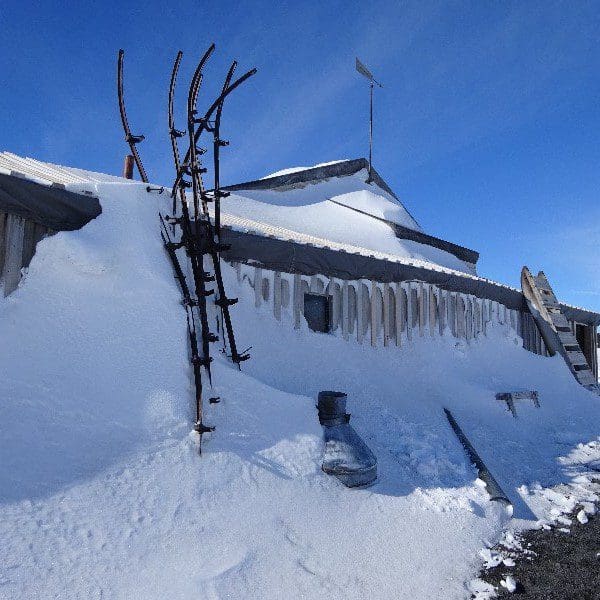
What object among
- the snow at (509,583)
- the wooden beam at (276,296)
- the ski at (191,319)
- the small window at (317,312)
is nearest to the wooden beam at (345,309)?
the small window at (317,312)

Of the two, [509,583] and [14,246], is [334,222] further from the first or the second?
[509,583]

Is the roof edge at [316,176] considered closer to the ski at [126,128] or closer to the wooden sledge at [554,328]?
the ski at [126,128]

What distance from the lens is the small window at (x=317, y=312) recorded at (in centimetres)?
713

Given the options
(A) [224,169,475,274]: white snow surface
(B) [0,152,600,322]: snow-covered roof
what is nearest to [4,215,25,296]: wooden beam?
(B) [0,152,600,322]: snow-covered roof

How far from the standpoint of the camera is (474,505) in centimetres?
464

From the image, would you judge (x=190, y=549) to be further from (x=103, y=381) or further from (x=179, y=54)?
(x=179, y=54)

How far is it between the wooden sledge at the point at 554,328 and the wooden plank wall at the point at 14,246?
489 inches

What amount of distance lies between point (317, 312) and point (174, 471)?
4.00 metres

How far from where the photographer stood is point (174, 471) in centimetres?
373

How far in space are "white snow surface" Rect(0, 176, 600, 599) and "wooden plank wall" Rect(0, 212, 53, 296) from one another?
0.10m

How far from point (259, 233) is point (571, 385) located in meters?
9.24

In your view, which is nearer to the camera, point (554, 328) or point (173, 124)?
point (173, 124)

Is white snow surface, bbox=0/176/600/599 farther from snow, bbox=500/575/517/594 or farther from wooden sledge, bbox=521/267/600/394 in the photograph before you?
wooden sledge, bbox=521/267/600/394

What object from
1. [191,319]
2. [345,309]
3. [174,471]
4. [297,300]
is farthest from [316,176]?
[174,471]
